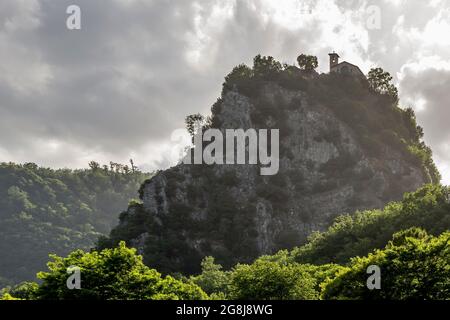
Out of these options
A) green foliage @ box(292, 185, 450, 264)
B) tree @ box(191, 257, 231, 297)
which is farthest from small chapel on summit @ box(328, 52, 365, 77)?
tree @ box(191, 257, 231, 297)

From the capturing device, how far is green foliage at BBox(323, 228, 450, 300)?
113ft

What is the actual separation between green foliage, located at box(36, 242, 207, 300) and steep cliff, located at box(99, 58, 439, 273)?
2559 inches

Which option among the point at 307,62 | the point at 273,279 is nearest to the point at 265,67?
the point at 307,62

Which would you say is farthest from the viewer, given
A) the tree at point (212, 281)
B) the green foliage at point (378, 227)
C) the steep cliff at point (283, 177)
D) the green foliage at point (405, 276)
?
the steep cliff at point (283, 177)

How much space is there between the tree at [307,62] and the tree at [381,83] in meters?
15.7

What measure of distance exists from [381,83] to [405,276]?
124 metres

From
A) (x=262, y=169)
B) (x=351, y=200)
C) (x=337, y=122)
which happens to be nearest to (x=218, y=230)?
(x=262, y=169)

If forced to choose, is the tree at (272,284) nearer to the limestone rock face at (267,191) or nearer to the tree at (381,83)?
the limestone rock face at (267,191)

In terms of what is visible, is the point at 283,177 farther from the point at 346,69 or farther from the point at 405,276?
the point at 405,276

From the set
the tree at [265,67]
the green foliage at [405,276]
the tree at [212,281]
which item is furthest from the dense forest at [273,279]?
the tree at [265,67]

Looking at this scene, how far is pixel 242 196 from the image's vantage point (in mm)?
121250

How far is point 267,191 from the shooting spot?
12056cm

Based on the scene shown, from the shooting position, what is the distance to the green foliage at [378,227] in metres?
75.5
